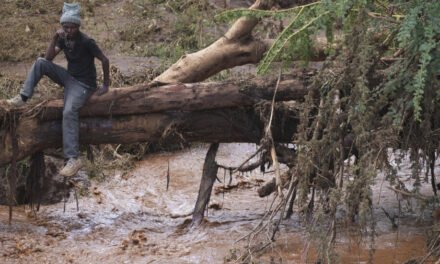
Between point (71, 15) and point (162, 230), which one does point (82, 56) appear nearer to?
point (71, 15)

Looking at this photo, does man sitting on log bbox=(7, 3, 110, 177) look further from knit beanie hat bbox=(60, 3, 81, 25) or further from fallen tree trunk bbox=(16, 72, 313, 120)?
fallen tree trunk bbox=(16, 72, 313, 120)

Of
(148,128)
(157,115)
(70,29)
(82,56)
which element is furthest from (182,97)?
(70,29)

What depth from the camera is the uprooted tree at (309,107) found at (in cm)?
567

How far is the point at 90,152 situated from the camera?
25.9 feet

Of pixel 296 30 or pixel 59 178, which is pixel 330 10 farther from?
pixel 59 178

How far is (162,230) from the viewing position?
7695 millimetres

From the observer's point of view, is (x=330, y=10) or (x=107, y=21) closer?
(x=330, y=10)

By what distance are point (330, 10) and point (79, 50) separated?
8.64ft

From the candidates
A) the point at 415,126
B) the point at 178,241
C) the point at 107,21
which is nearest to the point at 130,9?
the point at 107,21

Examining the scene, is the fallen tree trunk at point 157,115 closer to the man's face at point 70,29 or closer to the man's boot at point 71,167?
the man's boot at point 71,167

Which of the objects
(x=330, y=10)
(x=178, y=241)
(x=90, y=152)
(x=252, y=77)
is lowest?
(x=178, y=241)

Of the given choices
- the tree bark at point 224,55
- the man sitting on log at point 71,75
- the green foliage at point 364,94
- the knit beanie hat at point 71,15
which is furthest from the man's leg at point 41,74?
the green foliage at point 364,94

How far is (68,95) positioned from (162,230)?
168 centimetres

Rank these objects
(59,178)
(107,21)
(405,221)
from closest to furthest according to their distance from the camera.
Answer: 1. (405,221)
2. (59,178)
3. (107,21)
